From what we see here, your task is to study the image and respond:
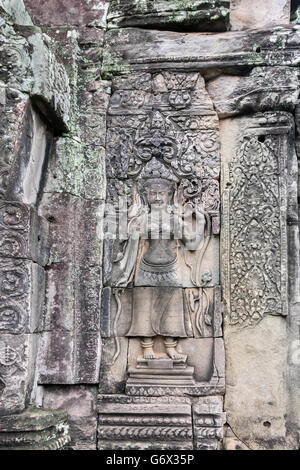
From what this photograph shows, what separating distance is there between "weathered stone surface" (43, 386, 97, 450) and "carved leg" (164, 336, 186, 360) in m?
0.77

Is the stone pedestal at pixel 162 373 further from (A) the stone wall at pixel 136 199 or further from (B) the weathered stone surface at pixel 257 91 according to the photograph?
(B) the weathered stone surface at pixel 257 91

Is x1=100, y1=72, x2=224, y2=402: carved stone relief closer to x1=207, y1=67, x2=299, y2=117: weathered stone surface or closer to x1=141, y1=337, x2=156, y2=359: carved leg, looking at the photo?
x1=141, y1=337, x2=156, y2=359: carved leg

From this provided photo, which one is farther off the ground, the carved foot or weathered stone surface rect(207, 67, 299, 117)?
weathered stone surface rect(207, 67, 299, 117)

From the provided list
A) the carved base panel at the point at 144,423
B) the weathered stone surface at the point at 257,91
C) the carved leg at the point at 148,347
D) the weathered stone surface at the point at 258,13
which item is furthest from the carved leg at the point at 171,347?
the weathered stone surface at the point at 258,13

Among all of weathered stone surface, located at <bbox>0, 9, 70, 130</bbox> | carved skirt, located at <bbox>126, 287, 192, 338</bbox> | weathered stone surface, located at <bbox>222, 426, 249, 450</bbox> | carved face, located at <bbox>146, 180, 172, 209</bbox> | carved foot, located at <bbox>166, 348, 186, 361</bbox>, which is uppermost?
weathered stone surface, located at <bbox>0, 9, 70, 130</bbox>

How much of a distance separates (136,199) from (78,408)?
1.97 m

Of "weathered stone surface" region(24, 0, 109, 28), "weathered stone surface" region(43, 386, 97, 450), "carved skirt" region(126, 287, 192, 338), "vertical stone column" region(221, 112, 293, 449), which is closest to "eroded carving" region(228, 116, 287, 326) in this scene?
"vertical stone column" region(221, 112, 293, 449)

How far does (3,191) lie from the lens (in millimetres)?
4070

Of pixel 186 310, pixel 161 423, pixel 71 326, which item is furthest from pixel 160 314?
pixel 161 423

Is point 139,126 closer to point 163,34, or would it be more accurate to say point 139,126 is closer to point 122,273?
point 163,34

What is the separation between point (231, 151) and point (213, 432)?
8.34 ft

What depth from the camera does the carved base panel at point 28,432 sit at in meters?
3.86

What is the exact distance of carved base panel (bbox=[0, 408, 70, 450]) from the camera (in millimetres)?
3863

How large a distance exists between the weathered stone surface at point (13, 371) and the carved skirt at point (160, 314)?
3.35ft
